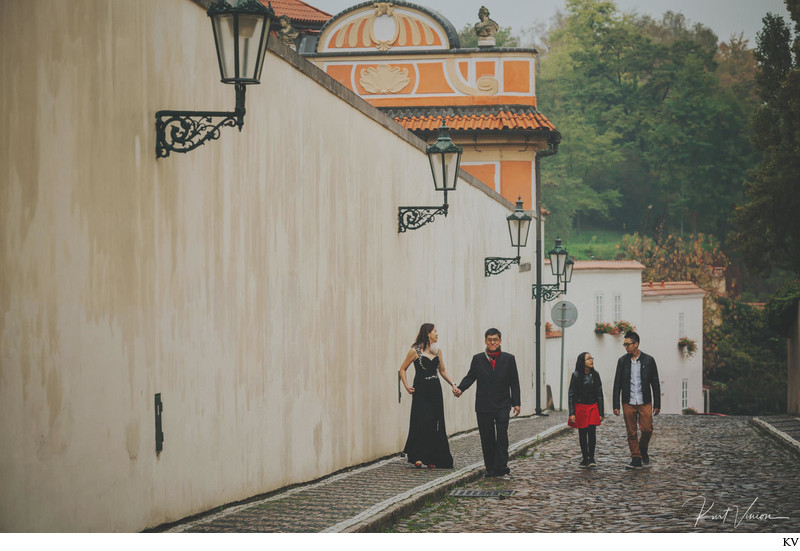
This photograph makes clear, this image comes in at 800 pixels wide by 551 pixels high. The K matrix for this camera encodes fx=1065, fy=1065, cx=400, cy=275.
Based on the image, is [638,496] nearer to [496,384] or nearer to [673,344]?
[496,384]

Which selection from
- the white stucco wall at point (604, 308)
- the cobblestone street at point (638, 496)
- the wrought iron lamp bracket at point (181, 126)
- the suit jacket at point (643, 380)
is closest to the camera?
the wrought iron lamp bracket at point (181, 126)

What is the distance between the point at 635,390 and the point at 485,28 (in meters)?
17.8

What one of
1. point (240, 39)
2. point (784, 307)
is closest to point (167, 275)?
point (240, 39)

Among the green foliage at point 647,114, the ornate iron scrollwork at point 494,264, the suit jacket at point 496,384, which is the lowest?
the suit jacket at point 496,384

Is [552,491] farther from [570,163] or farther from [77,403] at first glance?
[570,163]

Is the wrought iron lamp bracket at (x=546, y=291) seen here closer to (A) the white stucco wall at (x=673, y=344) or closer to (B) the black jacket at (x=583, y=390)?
(B) the black jacket at (x=583, y=390)

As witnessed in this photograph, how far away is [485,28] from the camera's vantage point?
27938 mm

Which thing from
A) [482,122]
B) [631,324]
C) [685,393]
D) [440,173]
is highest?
[482,122]

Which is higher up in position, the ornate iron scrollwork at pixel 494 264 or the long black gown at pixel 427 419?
the ornate iron scrollwork at pixel 494 264

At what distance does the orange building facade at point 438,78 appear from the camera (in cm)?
2817

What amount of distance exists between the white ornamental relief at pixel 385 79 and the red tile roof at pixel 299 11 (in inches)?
282

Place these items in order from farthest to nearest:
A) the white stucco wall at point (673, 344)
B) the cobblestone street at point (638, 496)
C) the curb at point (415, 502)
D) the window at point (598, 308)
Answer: the white stucco wall at point (673, 344)
the window at point (598, 308)
the cobblestone street at point (638, 496)
the curb at point (415, 502)

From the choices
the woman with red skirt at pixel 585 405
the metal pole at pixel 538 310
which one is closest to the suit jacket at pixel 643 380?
the woman with red skirt at pixel 585 405
